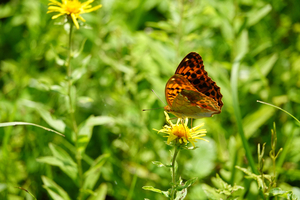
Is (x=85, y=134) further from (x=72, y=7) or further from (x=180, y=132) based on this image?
(x=72, y=7)

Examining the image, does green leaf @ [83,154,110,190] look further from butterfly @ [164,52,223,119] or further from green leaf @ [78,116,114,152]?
butterfly @ [164,52,223,119]

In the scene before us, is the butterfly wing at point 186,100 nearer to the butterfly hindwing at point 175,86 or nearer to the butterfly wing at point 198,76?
the butterfly hindwing at point 175,86

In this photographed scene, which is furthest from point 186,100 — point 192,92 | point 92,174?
point 92,174

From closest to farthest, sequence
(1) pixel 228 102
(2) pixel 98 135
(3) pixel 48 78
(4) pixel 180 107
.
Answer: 1. (4) pixel 180 107
2. (1) pixel 228 102
3. (2) pixel 98 135
4. (3) pixel 48 78

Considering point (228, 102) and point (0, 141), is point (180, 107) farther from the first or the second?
point (0, 141)

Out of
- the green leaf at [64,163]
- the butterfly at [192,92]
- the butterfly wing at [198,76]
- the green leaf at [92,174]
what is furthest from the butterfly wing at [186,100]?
the green leaf at [64,163]

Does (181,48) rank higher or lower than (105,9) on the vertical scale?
lower

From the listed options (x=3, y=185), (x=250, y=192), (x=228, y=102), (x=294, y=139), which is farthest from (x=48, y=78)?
(x=294, y=139)
